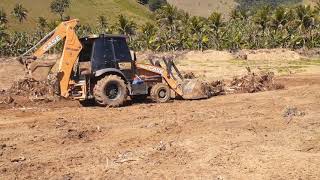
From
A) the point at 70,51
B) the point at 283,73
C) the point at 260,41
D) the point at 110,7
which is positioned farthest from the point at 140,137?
→ the point at 110,7

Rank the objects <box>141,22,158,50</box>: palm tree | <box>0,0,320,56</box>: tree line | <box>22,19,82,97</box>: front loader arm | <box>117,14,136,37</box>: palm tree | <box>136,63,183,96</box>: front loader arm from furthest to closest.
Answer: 1. <box>117,14,136,37</box>: palm tree
2. <box>141,22,158,50</box>: palm tree
3. <box>0,0,320,56</box>: tree line
4. <box>136,63,183,96</box>: front loader arm
5. <box>22,19,82,97</box>: front loader arm

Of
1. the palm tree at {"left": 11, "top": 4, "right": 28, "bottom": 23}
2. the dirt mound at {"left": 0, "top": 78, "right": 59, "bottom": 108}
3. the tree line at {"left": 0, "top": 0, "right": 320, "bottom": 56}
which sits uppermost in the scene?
the palm tree at {"left": 11, "top": 4, "right": 28, "bottom": 23}

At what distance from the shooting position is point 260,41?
62781 mm

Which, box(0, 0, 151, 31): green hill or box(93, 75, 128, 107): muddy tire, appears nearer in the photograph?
box(93, 75, 128, 107): muddy tire

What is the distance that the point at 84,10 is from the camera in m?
131

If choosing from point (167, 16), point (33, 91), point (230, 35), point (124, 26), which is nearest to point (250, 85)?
point (33, 91)

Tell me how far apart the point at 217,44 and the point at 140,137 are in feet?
177

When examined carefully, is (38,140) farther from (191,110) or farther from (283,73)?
(283,73)

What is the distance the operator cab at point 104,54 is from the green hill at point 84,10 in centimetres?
9872

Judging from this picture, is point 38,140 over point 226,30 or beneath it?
beneath

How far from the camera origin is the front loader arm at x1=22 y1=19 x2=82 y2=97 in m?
15.2

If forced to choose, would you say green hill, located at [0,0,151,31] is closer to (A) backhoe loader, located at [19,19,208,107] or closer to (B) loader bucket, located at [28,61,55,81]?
(B) loader bucket, located at [28,61,55,81]

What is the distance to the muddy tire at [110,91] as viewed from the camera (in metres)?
15.4

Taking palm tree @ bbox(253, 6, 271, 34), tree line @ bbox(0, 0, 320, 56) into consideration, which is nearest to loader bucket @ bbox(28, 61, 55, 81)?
tree line @ bbox(0, 0, 320, 56)
